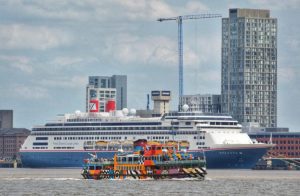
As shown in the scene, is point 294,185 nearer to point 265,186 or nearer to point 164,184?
point 265,186

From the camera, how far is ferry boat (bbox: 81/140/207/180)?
174875 millimetres

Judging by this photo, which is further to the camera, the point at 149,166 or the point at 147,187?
the point at 149,166

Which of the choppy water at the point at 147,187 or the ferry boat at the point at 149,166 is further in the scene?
the ferry boat at the point at 149,166

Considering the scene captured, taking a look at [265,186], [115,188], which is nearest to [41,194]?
[115,188]

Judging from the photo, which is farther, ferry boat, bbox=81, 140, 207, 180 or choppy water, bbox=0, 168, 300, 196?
ferry boat, bbox=81, 140, 207, 180

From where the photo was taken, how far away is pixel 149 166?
17750cm

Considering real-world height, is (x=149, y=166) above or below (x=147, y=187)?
above

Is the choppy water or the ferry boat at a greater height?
the ferry boat

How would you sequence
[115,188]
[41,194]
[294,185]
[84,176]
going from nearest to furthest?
[41,194]
[115,188]
[294,185]
[84,176]

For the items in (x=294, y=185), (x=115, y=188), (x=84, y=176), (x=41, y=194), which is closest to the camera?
(x=41, y=194)

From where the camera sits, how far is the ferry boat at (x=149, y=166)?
17488cm

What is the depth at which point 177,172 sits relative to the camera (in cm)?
17538

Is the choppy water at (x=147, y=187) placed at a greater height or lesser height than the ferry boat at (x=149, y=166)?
lesser

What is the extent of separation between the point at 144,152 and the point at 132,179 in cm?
416
